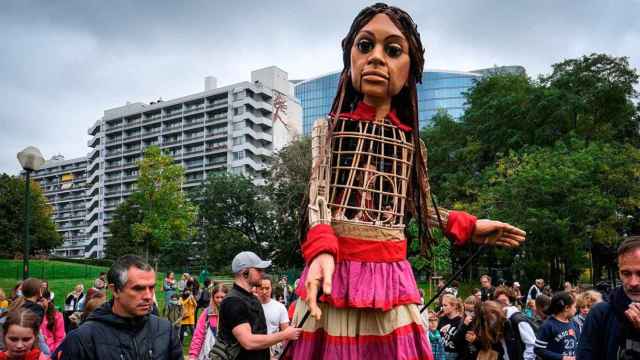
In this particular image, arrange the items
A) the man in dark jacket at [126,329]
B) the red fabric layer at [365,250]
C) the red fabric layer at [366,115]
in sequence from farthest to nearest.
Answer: the red fabric layer at [366,115]
the red fabric layer at [365,250]
the man in dark jacket at [126,329]

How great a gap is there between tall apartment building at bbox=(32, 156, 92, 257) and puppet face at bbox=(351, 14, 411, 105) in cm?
10191

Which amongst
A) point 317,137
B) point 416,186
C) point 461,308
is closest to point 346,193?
point 317,137

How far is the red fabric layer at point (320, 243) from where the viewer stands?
336 cm

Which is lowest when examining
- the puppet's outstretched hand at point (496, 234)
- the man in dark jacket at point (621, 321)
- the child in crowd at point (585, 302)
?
the child in crowd at point (585, 302)

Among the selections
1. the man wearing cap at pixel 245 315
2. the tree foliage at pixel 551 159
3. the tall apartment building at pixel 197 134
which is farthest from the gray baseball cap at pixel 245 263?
the tall apartment building at pixel 197 134

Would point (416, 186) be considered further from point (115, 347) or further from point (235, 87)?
point (235, 87)

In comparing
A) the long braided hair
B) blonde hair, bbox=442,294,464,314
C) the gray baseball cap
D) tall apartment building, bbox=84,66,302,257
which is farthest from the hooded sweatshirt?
tall apartment building, bbox=84,66,302,257

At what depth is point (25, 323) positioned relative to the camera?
Result: 4.21 meters

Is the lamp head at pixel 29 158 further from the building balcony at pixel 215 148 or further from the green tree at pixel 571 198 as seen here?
the building balcony at pixel 215 148

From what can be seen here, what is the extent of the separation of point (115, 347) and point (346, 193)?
1.63m

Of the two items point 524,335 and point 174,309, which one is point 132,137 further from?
point 524,335

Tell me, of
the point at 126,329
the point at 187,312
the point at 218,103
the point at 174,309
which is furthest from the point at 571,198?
the point at 218,103

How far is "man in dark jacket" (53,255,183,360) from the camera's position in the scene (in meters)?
3.35

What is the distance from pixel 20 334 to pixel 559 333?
204 inches
